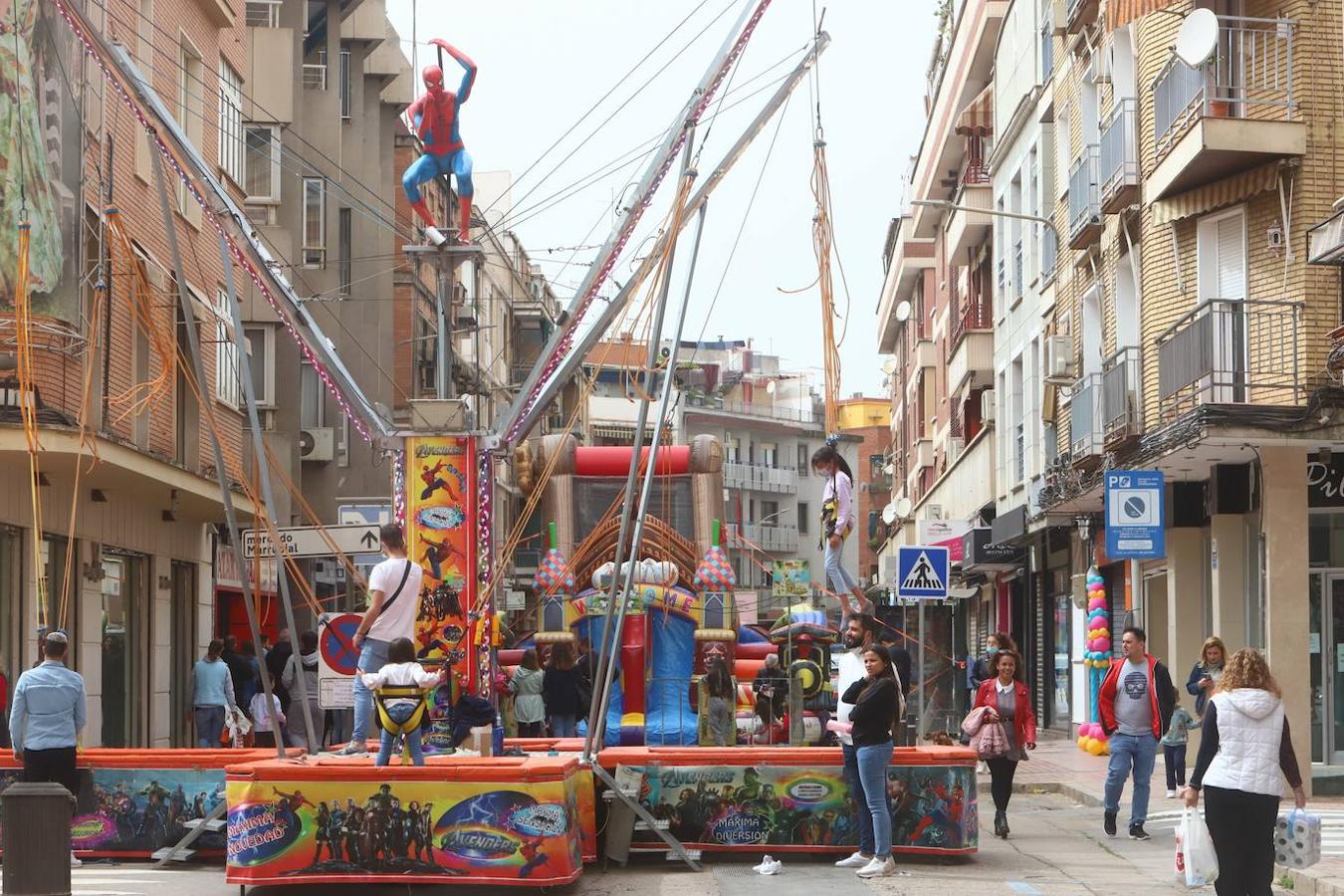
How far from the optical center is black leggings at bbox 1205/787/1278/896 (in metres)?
10.3

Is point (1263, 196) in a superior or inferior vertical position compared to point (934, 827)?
superior

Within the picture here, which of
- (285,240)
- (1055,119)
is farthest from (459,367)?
(1055,119)

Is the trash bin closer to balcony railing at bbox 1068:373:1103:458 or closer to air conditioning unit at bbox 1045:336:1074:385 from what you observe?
balcony railing at bbox 1068:373:1103:458

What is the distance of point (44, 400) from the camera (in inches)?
786

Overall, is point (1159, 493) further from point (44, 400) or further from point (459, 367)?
point (459, 367)

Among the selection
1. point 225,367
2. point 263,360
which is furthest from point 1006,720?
point 263,360

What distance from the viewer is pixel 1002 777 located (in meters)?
17.5

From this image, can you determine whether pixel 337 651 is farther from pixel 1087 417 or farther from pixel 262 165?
pixel 262 165

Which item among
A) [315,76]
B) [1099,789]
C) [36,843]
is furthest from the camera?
[315,76]

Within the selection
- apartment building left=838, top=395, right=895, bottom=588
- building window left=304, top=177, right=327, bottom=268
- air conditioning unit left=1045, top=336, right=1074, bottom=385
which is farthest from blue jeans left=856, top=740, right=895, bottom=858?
apartment building left=838, top=395, right=895, bottom=588

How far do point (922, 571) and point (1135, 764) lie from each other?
6.02 m

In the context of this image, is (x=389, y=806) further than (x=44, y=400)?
No

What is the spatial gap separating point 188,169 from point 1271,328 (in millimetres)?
12880

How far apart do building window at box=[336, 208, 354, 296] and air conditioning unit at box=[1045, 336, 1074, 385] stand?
1693cm
